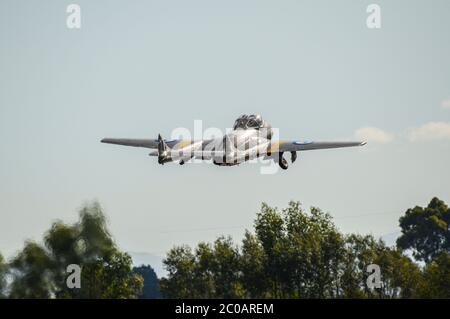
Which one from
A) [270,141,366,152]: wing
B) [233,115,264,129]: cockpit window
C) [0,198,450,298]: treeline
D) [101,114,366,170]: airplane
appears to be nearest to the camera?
[101,114,366,170]: airplane

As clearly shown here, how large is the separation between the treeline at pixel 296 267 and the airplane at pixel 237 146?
818 inches

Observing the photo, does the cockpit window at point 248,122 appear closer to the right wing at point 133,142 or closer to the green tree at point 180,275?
the right wing at point 133,142

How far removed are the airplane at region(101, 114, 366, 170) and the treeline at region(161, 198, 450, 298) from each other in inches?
818

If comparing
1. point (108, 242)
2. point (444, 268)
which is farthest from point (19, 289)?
point (444, 268)

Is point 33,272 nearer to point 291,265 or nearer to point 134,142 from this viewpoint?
point 134,142

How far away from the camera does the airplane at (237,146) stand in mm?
85125

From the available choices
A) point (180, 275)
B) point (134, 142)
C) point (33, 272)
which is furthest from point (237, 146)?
point (180, 275)

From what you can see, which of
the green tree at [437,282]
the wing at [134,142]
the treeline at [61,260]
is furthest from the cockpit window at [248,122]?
the green tree at [437,282]

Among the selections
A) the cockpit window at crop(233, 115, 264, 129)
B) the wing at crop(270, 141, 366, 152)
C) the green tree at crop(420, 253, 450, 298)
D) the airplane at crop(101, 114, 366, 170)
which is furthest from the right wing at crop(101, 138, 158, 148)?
the green tree at crop(420, 253, 450, 298)

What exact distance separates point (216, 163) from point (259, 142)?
981cm

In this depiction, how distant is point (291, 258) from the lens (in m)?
116

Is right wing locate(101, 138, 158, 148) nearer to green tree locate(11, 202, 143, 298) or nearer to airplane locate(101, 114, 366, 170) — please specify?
airplane locate(101, 114, 366, 170)

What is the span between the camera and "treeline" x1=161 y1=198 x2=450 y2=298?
113125 millimetres
